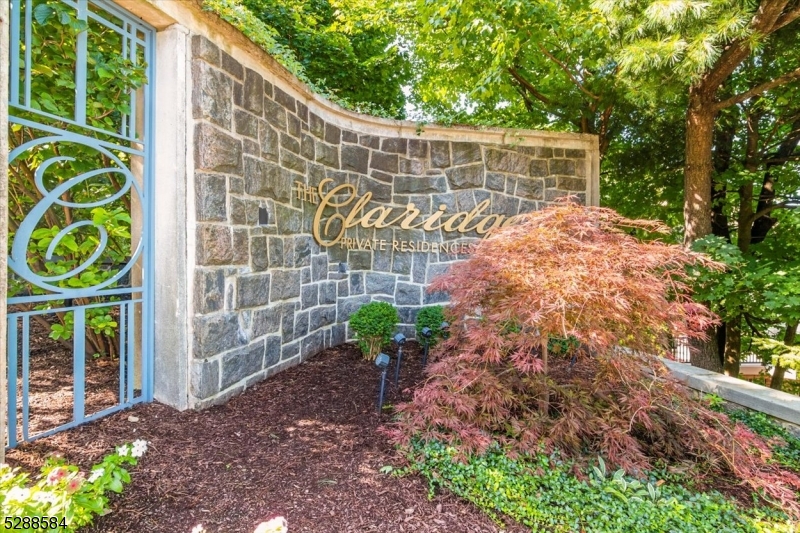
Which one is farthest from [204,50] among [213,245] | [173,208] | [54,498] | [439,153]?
[439,153]

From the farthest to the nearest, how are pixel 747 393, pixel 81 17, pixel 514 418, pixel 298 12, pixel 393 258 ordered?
pixel 298 12
pixel 393 258
pixel 747 393
pixel 514 418
pixel 81 17

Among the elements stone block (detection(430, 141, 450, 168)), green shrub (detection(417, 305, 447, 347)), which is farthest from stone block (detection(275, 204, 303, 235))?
stone block (detection(430, 141, 450, 168))

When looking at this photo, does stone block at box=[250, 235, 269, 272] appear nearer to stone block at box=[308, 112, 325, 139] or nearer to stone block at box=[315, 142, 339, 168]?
stone block at box=[315, 142, 339, 168]

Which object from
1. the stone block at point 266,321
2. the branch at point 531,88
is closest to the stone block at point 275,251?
the stone block at point 266,321

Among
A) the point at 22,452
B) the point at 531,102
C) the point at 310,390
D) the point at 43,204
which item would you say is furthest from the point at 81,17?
the point at 531,102

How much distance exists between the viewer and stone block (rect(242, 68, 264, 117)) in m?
3.02

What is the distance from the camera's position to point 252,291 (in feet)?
10.2

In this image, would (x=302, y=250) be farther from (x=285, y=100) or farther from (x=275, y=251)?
(x=285, y=100)

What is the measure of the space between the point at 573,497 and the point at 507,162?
12.9ft

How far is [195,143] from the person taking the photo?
2586 mm

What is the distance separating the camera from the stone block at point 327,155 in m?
4.13

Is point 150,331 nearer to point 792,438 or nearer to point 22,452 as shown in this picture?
point 22,452

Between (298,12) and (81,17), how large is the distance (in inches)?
206

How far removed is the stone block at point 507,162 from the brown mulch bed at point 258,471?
3.41 metres
